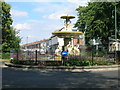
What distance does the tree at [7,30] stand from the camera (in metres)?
50.1

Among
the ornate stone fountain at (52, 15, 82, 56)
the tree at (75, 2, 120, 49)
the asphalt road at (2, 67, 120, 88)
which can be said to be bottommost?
the asphalt road at (2, 67, 120, 88)

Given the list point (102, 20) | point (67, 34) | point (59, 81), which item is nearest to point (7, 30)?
point (102, 20)

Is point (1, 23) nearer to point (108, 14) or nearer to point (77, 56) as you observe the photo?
point (108, 14)

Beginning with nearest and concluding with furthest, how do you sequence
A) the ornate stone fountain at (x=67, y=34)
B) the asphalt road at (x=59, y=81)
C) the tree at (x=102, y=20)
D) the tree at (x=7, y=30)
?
1. the asphalt road at (x=59, y=81)
2. the ornate stone fountain at (x=67, y=34)
3. the tree at (x=102, y=20)
4. the tree at (x=7, y=30)

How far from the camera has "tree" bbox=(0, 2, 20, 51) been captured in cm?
5012

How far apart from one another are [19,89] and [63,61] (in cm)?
1019

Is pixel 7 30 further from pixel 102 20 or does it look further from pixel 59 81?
pixel 59 81

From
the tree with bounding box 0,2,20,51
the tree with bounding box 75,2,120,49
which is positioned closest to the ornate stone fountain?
the tree with bounding box 75,2,120,49

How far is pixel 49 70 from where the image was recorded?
1762 centimetres

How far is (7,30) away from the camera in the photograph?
5012 cm

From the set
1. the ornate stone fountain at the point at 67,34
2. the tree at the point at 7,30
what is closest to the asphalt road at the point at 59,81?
the ornate stone fountain at the point at 67,34

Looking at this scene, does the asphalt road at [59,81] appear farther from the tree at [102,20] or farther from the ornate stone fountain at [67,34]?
the tree at [102,20]

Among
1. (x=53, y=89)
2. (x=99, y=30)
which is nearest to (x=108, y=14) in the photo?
(x=99, y=30)

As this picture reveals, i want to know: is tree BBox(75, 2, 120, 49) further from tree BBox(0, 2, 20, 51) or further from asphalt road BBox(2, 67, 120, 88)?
asphalt road BBox(2, 67, 120, 88)
